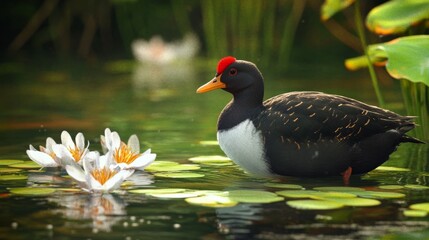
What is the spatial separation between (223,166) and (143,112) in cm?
350

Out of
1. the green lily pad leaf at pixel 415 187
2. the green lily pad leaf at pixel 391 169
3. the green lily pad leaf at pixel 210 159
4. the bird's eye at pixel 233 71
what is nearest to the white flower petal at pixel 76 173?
the bird's eye at pixel 233 71

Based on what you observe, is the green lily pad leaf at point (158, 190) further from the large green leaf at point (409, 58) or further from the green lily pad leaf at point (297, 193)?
the large green leaf at point (409, 58)

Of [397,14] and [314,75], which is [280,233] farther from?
[314,75]

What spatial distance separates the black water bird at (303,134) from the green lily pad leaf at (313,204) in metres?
0.71

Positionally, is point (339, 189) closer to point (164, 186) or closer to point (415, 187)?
point (415, 187)

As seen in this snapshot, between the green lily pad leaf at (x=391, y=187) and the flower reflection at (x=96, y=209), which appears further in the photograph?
the green lily pad leaf at (x=391, y=187)

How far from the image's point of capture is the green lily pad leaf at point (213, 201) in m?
5.00

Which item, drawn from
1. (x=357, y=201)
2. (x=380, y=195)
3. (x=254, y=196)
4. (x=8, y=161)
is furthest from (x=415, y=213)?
(x=8, y=161)

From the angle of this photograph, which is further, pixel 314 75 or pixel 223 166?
pixel 314 75

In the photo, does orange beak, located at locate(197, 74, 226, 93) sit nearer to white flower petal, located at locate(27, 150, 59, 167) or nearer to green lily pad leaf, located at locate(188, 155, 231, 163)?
green lily pad leaf, located at locate(188, 155, 231, 163)

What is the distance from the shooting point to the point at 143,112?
9883mm

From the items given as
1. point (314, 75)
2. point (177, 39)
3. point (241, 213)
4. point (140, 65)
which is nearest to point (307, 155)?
point (241, 213)

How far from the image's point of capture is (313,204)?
195 inches

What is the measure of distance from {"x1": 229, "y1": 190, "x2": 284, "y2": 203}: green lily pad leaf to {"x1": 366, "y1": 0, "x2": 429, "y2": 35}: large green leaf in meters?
2.38
